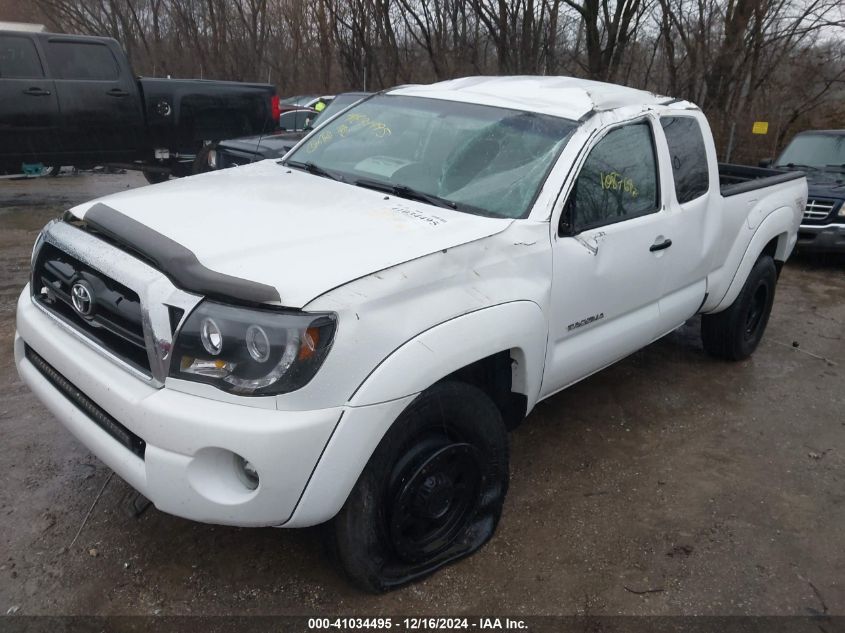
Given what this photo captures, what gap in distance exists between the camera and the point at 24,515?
298 centimetres

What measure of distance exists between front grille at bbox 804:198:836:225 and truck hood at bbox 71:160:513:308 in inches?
274

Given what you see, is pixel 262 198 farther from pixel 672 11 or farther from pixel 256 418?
pixel 672 11

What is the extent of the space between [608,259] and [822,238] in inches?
244

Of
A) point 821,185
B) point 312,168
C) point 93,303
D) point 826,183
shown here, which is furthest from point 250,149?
point 826,183

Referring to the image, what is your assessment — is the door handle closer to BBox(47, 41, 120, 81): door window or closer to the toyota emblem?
the toyota emblem

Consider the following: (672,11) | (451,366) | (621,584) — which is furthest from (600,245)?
(672,11)

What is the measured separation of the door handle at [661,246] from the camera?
3.54 metres

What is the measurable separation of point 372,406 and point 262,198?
120cm

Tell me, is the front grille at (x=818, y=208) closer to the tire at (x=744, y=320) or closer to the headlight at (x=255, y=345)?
the tire at (x=744, y=320)

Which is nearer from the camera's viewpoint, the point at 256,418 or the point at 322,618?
the point at 256,418

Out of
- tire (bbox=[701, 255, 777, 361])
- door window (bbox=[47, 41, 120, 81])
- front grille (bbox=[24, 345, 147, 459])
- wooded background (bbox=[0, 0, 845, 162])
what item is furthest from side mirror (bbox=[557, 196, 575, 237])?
wooded background (bbox=[0, 0, 845, 162])

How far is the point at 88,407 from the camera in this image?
247 centimetres

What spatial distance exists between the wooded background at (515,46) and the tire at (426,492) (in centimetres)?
1386

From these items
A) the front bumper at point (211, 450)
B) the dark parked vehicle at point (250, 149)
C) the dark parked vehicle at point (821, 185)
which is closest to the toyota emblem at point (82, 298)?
the front bumper at point (211, 450)
